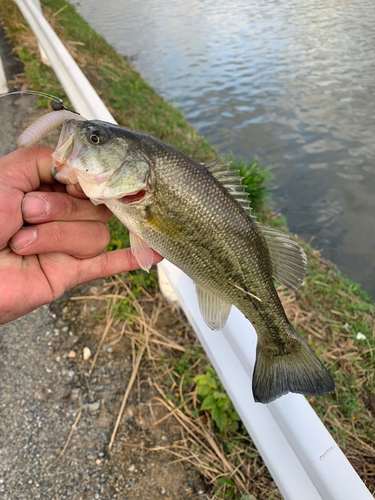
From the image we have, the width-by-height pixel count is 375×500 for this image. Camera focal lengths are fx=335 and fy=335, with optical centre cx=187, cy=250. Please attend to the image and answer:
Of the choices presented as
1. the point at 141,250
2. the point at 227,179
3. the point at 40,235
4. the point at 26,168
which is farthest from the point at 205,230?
the point at 26,168

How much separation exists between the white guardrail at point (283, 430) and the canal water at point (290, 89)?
4.54m

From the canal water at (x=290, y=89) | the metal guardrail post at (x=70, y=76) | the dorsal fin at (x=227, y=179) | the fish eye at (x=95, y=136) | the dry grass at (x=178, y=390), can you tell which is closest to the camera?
the fish eye at (x=95, y=136)

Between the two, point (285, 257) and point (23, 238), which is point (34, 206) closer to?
point (23, 238)

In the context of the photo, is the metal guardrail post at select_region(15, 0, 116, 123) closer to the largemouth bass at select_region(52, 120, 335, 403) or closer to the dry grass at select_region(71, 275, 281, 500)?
the largemouth bass at select_region(52, 120, 335, 403)

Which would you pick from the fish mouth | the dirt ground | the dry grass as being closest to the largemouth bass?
the fish mouth

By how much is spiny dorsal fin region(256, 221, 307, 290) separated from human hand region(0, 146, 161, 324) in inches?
27.7

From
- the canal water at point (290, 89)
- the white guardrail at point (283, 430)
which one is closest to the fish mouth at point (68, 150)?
the white guardrail at point (283, 430)

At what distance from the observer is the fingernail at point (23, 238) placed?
67.8 inches

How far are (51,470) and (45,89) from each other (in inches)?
215

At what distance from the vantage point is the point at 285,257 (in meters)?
1.94

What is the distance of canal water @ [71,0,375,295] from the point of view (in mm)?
7070

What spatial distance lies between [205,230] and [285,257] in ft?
1.70

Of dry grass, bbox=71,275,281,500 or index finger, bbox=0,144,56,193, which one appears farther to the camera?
dry grass, bbox=71,275,281,500

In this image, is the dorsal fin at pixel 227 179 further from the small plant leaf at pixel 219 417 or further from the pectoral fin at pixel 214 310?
the small plant leaf at pixel 219 417
